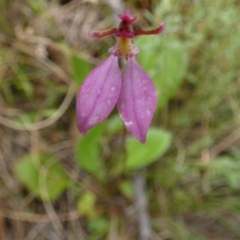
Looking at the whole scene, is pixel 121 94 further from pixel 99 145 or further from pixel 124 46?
pixel 99 145

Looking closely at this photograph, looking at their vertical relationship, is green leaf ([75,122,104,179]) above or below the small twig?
above

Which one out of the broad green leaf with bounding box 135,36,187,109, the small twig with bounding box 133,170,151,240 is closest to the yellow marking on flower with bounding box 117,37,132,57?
the broad green leaf with bounding box 135,36,187,109

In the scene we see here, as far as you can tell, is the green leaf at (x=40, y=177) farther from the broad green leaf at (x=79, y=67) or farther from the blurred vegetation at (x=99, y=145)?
the broad green leaf at (x=79, y=67)

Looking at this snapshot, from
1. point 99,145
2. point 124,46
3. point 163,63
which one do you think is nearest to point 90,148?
point 99,145

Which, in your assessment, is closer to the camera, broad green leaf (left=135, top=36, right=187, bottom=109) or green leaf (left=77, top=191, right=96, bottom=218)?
broad green leaf (left=135, top=36, right=187, bottom=109)

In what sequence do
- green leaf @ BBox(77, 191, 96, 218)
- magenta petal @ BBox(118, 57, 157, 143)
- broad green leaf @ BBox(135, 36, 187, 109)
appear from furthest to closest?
green leaf @ BBox(77, 191, 96, 218) < broad green leaf @ BBox(135, 36, 187, 109) < magenta petal @ BBox(118, 57, 157, 143)

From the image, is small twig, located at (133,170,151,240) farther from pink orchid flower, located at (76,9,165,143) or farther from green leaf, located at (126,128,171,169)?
pink orchid flower, located at (76,9,165,143)

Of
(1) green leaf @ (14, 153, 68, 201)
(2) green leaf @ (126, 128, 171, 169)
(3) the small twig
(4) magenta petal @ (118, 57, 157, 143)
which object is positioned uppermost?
(4) magenta petal @ (118, 57, 157, 143)
